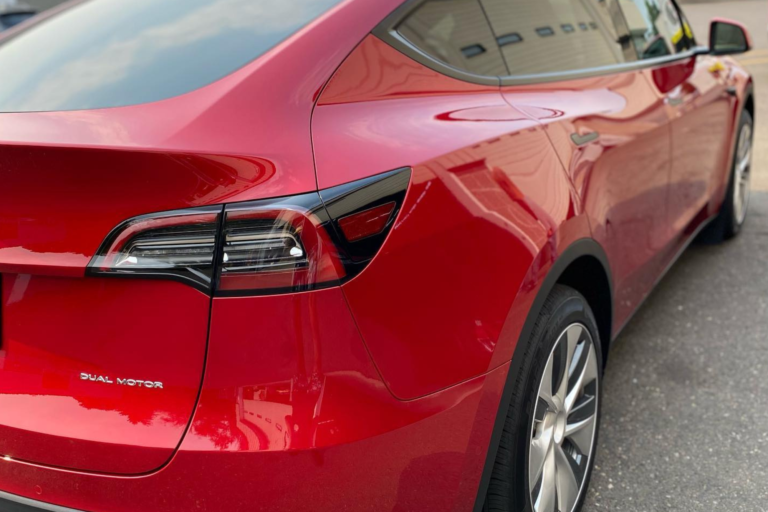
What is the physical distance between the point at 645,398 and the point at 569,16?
4.94ft

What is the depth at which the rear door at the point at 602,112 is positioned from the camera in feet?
6.84

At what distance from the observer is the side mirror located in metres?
3.81

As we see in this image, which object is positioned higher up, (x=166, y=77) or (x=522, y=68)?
(x=166, y=77)

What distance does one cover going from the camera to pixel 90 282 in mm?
1323

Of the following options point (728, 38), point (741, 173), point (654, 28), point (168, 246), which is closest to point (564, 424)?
point (168, 246)

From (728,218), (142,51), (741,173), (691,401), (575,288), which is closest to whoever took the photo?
(142,51)

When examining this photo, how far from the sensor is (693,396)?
294cm

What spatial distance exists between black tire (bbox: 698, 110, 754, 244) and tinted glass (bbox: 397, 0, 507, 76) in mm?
2743

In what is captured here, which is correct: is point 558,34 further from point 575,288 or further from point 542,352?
point 542,352

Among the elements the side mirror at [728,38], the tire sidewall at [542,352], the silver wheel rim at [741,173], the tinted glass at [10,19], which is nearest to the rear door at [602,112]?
the tire sidewall at [542,352]

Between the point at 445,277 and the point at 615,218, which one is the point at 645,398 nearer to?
the point at 615,218

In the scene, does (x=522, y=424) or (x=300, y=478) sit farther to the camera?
(x=522, y=424)

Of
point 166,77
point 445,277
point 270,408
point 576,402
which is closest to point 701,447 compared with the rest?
point 576,402

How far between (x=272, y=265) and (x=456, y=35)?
0.94 metres
